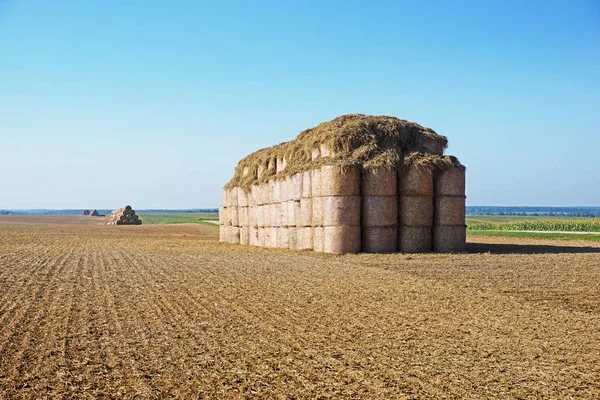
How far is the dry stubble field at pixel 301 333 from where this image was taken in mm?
6898

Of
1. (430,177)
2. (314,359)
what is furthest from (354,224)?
(314,359)

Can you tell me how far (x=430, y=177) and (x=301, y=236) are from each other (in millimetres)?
5511

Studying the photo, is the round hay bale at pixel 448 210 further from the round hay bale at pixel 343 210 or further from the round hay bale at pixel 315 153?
the round hay bale at pixel 315 153

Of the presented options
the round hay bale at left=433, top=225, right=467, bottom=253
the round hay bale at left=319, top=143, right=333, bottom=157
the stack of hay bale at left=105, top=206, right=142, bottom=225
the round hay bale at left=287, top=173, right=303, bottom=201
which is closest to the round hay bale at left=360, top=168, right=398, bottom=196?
the round hay bale at left=319, top=143, right=333, bottom=157

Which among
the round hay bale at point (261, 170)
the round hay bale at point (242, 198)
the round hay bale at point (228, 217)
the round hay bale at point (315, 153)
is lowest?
the round hay bale at point (228, 217)

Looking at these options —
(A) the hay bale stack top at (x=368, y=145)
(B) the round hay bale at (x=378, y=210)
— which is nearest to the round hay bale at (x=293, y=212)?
(A) the hay bale stack top at (x=368, y=145)

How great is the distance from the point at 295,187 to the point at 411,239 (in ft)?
16.9

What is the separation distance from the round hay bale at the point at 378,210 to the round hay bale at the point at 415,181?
2.10 ft

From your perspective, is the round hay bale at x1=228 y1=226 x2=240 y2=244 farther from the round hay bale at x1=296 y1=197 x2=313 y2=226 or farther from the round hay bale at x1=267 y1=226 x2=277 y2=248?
the round hay bale at x1=296 y1=197 x2=313 y2=226

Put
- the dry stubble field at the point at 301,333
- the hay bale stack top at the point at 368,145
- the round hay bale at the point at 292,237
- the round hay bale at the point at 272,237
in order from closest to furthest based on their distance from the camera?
the dry stubble field at the point at 301,333, the hay bale stack top at the point at 368,145, the round hay bale at the point at 292,237, the round hay bale at the point at 272,237

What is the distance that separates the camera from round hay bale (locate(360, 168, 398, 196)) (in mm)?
21938

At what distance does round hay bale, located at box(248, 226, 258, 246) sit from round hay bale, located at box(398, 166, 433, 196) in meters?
9.58

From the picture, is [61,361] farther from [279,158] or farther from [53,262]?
[279,158]

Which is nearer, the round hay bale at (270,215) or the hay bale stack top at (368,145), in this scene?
the hay bale stack top at (368,145)
